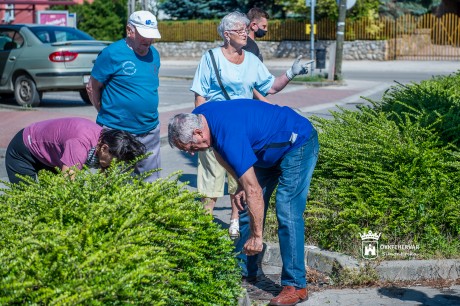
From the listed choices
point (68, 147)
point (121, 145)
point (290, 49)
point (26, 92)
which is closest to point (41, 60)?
point (26, 92)

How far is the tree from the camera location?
39.5 meters

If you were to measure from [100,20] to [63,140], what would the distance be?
3493cm

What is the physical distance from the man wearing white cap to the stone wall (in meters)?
31.0

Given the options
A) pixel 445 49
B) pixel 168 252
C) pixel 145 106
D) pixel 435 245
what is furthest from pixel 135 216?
pixel 445 49

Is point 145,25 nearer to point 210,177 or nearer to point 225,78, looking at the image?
point 225,78

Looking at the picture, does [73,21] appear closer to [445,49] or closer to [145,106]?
[445,49]

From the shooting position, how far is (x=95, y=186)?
450 cm

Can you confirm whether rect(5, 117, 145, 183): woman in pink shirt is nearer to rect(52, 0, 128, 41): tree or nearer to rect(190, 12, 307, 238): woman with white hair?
rect(190, 12, 307, 238): woman with white hair

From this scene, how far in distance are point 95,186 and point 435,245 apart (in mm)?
2893

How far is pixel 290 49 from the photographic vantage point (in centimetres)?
3853

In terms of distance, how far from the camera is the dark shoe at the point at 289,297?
5383 millimetres

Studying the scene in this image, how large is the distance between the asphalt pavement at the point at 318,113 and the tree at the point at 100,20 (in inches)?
112

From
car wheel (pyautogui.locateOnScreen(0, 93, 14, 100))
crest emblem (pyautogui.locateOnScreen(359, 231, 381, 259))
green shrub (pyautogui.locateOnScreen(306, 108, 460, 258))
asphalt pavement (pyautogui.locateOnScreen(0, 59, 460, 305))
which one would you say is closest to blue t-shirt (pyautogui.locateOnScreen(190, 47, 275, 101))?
green shrub (pyautogui.locateOnScreen(306, 108, 460, 258))

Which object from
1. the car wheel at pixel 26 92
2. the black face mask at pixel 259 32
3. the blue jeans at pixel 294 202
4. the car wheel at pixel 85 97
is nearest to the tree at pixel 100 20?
the car wheel at pixel 85 97
